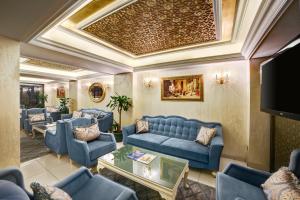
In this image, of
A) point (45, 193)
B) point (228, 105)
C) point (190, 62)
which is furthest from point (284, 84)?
point (45, 193)

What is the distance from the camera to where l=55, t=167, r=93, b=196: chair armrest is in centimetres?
148

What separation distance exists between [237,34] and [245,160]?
2.79m

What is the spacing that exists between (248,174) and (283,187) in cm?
51

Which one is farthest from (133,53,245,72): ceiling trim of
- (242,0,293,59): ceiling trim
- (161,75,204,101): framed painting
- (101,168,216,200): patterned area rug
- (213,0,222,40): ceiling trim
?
(101,168,216,200): patterned area rug

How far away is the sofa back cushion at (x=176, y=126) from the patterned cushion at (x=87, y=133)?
1576 mm

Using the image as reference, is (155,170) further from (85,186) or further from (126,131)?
(126,131)

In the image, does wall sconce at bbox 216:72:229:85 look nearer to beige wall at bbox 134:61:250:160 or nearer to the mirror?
beige wall at bbox 134:61:250:160

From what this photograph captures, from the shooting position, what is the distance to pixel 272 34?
1.73 m

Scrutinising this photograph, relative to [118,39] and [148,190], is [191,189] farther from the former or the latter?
[118,39]

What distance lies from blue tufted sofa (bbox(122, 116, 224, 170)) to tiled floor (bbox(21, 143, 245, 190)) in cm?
19

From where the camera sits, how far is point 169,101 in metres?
4.17

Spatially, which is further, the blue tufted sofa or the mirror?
the mirror

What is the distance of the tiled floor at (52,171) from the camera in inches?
95.6

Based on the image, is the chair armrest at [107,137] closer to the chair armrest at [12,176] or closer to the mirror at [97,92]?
the chair armrest at [12,176]
